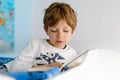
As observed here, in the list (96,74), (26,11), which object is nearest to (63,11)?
Result: (96,74)

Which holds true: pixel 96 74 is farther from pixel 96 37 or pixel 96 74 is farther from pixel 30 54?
pixel 96 37

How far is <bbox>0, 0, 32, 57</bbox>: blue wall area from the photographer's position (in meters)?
1.48

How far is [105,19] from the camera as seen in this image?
57.0 inches

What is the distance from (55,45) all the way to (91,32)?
61cm

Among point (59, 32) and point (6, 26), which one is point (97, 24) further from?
point (59, 32)

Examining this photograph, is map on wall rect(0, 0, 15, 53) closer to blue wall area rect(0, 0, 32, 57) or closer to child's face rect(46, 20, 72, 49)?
blue wall area rect(0, 0, 32, 57)

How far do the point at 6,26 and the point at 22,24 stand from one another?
0.57ft

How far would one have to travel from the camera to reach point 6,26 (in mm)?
1379

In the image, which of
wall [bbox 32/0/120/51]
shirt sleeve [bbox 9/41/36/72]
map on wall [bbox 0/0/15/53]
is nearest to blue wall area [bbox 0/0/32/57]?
Result: map on wall [bbox 0/0/15/53]

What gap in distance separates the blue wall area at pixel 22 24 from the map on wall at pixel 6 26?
0.04 metres

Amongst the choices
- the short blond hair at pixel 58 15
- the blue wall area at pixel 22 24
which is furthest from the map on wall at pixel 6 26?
the short blond hair at pixel 58 15

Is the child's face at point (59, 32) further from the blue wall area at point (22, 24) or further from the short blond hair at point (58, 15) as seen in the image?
the blue wall area at point (22, 24)

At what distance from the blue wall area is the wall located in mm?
161

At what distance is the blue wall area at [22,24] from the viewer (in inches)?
58.2
